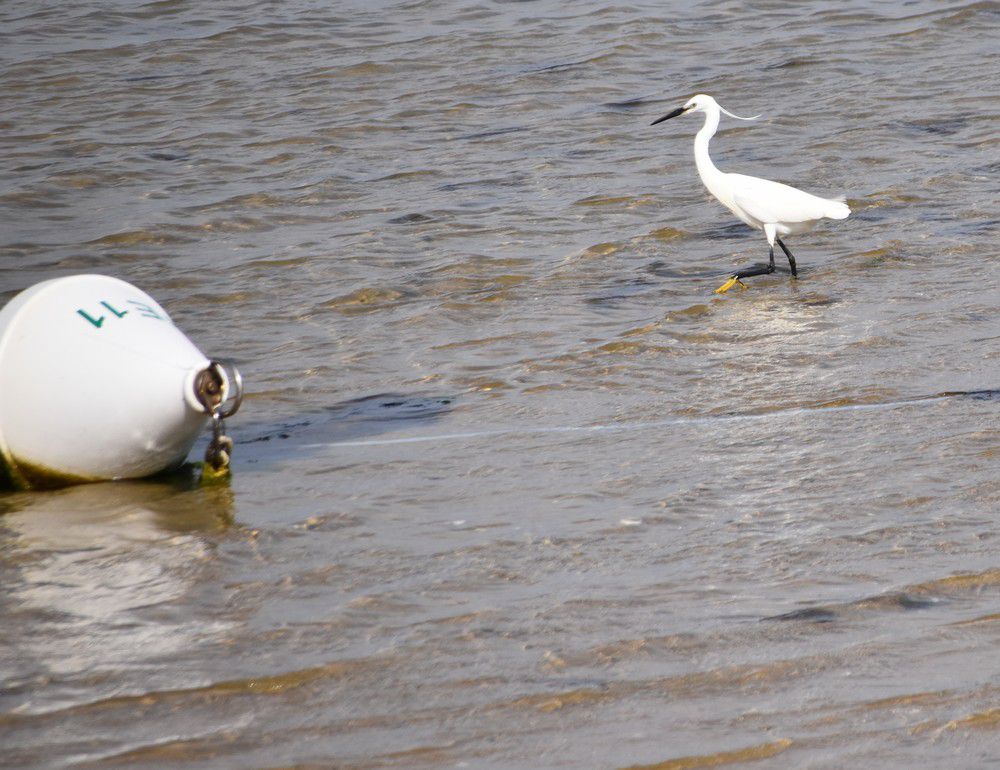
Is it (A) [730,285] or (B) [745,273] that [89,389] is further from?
(B) [745,273]

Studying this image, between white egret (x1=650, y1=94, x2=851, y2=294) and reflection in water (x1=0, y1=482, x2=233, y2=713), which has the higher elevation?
reflection in water (x1=0, y1=482, x2=233, y2=713)

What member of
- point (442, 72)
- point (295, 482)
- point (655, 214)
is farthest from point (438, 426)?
point (442, 72)

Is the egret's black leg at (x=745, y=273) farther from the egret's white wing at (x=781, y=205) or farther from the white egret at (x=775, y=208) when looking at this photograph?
the egret's white wing at (x=781, y=205)

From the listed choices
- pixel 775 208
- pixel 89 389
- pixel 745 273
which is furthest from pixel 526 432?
pixel 775 208

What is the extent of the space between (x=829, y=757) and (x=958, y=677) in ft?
1.89

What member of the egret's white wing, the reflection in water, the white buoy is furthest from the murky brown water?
the egret's white wing

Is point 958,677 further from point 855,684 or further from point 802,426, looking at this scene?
point 802,426

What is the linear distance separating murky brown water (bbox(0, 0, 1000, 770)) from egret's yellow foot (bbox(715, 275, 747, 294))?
0.06m

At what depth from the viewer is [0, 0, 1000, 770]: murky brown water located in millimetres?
3918

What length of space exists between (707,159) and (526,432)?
4.58 metres

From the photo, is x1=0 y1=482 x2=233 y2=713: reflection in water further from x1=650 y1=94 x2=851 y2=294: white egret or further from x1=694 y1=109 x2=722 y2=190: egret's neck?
x1=694 y1=109 x2=722 y2=190: egret's neck

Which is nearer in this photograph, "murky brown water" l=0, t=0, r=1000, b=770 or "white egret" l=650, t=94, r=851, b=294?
"murky brown water" l=0, t=0, r=1000, b=770

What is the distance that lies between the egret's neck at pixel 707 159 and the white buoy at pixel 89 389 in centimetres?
530

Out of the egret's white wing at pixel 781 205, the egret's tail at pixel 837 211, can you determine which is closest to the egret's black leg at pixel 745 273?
the egret's white wing at pixel 781 205
